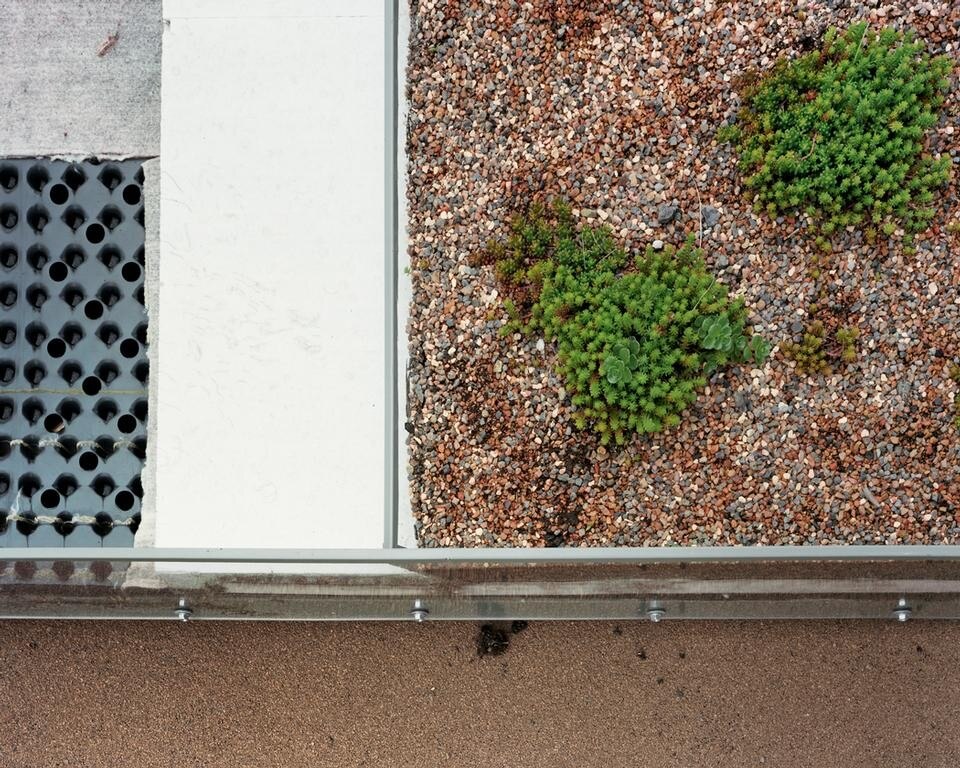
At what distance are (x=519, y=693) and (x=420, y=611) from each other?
74 centimetres

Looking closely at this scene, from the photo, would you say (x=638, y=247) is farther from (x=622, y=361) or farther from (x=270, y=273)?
(x=270, y=273)

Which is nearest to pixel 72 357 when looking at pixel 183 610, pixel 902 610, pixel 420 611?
pixel 183 610

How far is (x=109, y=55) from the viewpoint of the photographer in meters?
3.50

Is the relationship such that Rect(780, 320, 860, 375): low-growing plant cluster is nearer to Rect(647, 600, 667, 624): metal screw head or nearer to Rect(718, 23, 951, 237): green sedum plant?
Rect(718, 23, 951, 237): green sedum plant

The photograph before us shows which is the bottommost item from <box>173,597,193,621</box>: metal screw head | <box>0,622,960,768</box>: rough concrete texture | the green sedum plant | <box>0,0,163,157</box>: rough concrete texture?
<box>0,622,960,768</box>: rough concrete texture

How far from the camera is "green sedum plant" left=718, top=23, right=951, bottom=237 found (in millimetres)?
2893

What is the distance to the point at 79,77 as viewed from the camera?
11.5 feet

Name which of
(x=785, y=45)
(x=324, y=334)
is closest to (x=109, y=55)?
(x=324, y=334)

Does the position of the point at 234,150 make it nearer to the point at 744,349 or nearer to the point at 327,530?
the point at 327,530

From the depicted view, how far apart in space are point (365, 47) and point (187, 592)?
236cm

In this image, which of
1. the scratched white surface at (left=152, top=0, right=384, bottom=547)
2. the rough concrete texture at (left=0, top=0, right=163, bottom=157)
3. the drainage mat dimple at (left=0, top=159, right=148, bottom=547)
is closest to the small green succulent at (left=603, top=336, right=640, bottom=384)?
the scratched white surface at (left=152, top=0, right=384, bottom=547)

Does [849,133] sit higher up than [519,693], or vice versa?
[849,133]

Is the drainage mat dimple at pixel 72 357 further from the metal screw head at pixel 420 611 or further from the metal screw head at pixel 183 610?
the metal screw head at pixel 420 611

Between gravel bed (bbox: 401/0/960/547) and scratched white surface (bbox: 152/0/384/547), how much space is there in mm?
222
